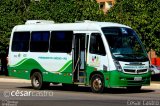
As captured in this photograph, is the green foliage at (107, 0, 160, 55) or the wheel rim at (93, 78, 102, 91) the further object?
the green foliage at (107, 0, 160, 55)

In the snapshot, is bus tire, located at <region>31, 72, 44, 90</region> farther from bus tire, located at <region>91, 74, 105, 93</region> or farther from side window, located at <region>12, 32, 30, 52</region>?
bus tire, located at <region>91, 74, 105, 93</region>

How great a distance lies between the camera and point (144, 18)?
4053 centimetres

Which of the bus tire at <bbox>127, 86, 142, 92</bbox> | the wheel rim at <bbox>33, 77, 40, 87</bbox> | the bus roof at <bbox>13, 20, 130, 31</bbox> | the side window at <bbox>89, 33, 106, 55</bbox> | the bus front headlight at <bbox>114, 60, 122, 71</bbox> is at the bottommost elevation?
the bus tire at <bbox>127, 86, 142, 92</bbox>

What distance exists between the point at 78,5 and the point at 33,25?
1967 centimetres

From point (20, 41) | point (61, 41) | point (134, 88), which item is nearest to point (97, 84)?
point (134, 88)

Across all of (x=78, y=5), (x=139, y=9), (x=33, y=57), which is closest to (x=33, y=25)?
(x=33, y=57)

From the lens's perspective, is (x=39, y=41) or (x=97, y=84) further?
(x=39, y=41)

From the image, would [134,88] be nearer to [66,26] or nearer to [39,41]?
[66,26]

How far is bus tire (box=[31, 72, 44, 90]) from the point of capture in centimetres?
2600

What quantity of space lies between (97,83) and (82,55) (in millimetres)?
1583

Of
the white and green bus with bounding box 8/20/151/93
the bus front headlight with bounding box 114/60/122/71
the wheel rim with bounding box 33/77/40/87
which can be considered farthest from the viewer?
the wheel rim with bounding box 33/77/40/87

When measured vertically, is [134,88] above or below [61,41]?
below

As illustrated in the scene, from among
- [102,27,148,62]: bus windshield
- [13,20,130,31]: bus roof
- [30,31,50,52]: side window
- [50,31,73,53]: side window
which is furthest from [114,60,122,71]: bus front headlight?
[30,31,50,52]: side window

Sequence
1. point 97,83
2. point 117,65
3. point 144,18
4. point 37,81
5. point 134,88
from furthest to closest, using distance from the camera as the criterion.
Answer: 1. point 144,18
2. point 37,81
3. point 134,88
4. point 97,83
5. point 117,65
